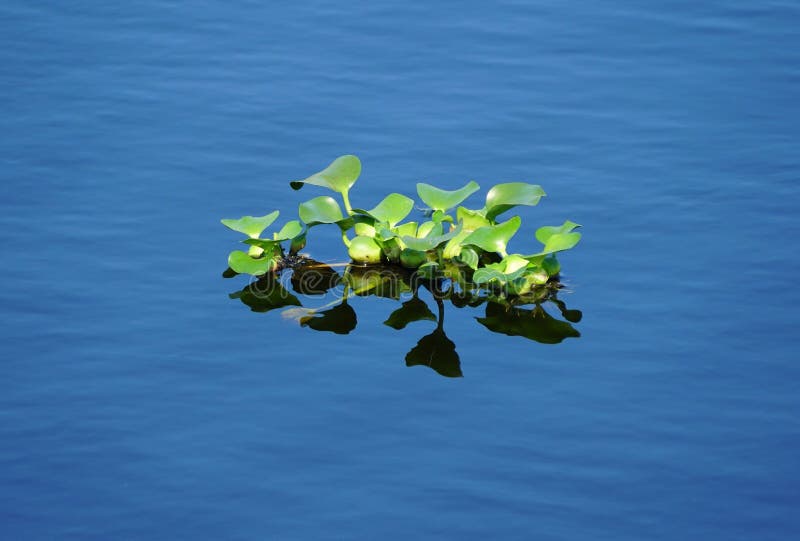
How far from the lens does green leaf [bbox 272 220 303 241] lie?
20.5ft

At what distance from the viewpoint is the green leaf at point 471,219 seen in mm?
6270

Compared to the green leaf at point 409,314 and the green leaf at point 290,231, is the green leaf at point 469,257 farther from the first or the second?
the green leaf at point 290,231

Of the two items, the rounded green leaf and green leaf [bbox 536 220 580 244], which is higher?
green leaf [bbox 536 220 580 244]

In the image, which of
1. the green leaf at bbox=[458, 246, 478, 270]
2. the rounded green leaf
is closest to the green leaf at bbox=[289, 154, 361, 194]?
the rounded green leaf

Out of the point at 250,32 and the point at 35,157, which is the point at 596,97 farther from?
the point at 35,157

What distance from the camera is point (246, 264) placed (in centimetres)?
615

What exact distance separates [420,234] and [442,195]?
221 mm

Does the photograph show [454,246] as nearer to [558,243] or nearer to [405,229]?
[405,229]

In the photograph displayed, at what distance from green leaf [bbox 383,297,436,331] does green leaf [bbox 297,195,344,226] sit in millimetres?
581

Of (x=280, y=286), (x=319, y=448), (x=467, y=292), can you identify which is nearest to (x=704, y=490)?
(x=319, y=448)

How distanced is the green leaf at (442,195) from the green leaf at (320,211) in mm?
407

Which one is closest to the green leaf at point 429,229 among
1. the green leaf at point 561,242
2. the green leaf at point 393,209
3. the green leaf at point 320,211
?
the green leaf at point 393,209

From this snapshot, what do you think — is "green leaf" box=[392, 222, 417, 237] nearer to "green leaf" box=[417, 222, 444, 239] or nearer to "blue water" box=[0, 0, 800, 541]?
"green leaf" box=[417, 222, 444, 239]

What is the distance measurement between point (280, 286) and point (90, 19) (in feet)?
12.3
